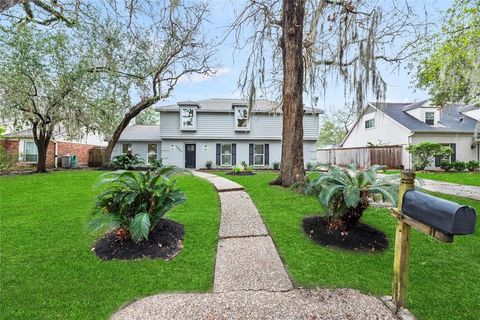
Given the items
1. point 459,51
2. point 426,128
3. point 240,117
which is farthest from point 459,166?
point 240,117

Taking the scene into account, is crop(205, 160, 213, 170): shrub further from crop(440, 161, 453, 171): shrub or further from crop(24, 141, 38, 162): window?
crop(440, 161, 453, 171): shrub

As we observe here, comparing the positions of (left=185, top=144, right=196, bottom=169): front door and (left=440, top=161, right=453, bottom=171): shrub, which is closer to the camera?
(left=440, top=161, right=453, bottom=171): shrub

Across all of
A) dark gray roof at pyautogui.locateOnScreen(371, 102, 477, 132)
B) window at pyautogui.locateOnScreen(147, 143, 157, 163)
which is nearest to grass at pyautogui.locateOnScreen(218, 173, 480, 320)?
window at pyautogui.locateOnScreen(147, 143, 157, 163)

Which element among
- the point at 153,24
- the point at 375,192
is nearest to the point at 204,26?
the point at 153,24

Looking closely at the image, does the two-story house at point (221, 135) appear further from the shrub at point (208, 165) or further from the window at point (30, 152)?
the window at point (30, 152)

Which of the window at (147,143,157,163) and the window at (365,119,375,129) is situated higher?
the window at (365,119,375,129)

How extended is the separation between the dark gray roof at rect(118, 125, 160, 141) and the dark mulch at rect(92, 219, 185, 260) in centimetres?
1414

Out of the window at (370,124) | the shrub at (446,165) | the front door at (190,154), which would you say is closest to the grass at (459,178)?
the shrub at (446,165)

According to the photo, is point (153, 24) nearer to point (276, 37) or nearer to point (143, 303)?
point (143, 303)

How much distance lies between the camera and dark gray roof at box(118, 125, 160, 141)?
55.7 ft

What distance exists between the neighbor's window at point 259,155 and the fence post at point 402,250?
14029mm

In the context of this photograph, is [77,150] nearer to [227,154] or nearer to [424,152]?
[227,154]

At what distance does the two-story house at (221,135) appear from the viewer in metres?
15.5

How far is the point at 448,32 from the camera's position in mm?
7262
